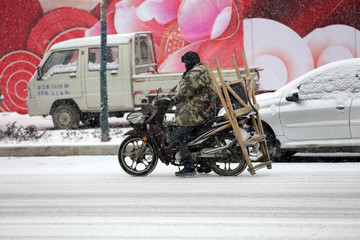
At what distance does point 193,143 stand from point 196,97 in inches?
23.4

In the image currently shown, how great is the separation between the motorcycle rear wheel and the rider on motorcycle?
12.7 inches

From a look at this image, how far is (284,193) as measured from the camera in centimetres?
734

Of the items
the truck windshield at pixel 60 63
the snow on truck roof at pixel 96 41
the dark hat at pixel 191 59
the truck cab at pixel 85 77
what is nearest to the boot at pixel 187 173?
the dark hat at pixel 191 59

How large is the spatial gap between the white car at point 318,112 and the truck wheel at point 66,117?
6830mm

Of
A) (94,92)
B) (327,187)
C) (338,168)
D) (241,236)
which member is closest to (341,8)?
(94,92)

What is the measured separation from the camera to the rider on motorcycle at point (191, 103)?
863 centimetres

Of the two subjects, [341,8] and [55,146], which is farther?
[341,8]

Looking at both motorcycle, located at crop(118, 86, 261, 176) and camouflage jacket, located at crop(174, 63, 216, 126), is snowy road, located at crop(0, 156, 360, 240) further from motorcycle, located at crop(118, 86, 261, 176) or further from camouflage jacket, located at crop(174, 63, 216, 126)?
camouflage jacket, located at crop(174, 63, 216, 126)

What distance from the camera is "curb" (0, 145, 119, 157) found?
11.9 m

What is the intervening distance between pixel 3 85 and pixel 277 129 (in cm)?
1266

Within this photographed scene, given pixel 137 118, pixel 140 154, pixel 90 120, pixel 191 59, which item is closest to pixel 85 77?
pixel 90 120

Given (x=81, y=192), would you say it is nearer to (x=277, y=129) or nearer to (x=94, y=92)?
(x=277, y=129)

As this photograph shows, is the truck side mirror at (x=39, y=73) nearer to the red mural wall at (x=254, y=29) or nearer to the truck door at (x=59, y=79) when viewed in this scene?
the truck door at (x=59, y=79)

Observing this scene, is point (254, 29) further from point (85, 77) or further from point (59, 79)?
point (59, 79)
